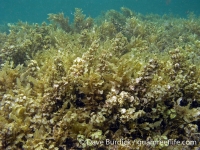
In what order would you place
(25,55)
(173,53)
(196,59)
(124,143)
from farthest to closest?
1. (25,55)
2. (196,59)
3. (173,53)
4. (124,143)

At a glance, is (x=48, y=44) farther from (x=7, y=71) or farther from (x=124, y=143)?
(x=124, y=143)

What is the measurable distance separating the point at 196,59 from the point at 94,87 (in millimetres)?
3296

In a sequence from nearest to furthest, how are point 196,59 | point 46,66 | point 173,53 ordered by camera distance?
1. point 173,53
2. point 46,66
3. point 196,59

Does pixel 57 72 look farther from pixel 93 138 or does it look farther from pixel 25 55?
pixel 25 55

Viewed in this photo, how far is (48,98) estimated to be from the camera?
308 cm

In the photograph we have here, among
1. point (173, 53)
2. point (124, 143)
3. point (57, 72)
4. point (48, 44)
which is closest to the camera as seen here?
point (124, 143)

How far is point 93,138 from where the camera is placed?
2680 millimetres

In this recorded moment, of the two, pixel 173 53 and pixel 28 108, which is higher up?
pixel 173 53

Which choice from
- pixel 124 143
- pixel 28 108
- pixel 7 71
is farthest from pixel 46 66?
pixel 124 143

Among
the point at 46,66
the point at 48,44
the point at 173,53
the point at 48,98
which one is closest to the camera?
the point at 48,98

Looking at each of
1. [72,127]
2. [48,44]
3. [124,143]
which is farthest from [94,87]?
[48,44]

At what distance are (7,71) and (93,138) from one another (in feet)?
8.53

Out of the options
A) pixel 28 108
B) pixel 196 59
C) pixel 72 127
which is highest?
pixel 196 59

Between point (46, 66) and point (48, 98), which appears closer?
point (48, 98)
